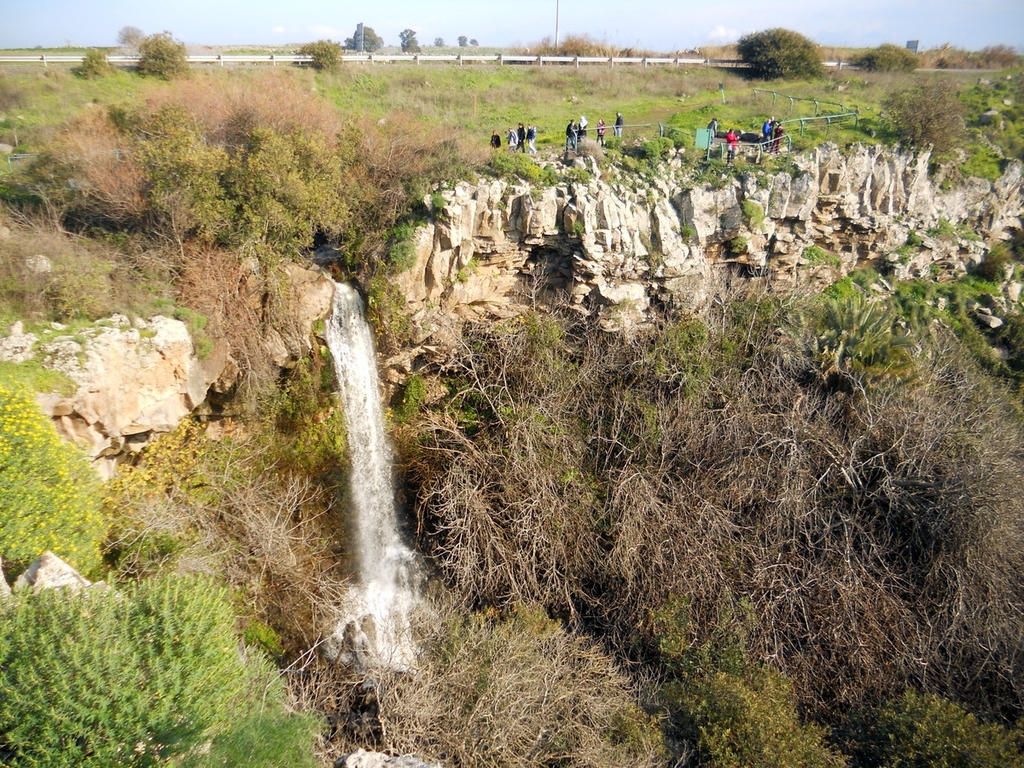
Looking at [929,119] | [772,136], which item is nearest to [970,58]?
[929,119]

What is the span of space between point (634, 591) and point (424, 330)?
7042mm

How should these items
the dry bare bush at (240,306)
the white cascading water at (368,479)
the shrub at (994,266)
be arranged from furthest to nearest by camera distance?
1. the shrub at (994,266)
2. the white cascading water at (368,479)
3. the dry bare bush at (240,306)

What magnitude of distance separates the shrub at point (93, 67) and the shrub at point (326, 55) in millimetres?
6441

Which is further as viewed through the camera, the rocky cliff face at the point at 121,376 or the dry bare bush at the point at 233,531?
the dry bare bush at the point at 233,531

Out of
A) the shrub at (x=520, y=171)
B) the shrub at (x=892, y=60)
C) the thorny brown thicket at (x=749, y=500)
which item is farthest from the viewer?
the shrub at (x=892, y=60)

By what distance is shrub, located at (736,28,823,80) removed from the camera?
24.4 meters

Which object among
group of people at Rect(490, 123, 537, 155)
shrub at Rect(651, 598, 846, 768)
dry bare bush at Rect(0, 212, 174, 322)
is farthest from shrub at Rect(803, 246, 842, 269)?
dry bare bush at Rect(0, 212, 174, 322)

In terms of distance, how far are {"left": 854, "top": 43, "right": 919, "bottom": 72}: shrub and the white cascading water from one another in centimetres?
2577

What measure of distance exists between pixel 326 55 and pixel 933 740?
24.1 metres

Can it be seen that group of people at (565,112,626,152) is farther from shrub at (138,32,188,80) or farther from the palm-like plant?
shrub at (138,32,188,80)

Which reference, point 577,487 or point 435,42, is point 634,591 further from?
point 435,42

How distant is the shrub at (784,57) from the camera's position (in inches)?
959

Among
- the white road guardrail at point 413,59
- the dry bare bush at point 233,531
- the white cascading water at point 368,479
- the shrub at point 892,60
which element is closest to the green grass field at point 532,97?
the white road guardrail at point 413,59

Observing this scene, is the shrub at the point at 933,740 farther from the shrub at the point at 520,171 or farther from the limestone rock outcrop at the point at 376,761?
the shrub at the point at 520,171
